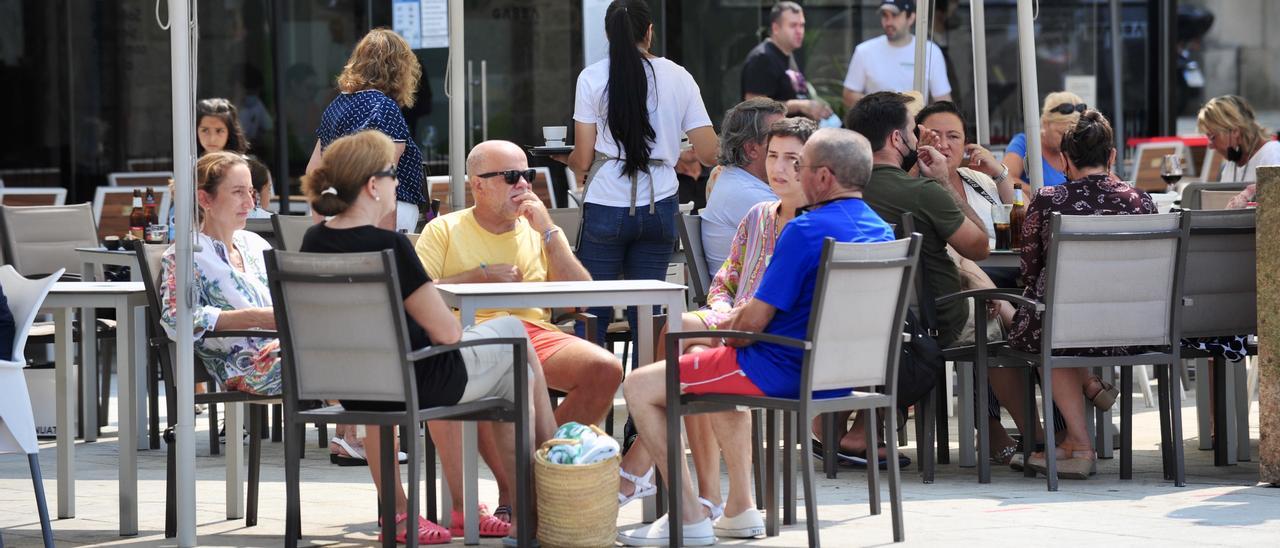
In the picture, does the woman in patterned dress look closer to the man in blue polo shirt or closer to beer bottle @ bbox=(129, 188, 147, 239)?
the man in blue polo shirt

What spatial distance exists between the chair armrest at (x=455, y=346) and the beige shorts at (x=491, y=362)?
7cm

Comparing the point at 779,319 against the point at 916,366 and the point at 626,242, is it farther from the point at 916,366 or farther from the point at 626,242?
the point at 626,242

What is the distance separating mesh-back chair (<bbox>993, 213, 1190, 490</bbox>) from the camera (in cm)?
588

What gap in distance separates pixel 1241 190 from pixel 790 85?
9.33ft

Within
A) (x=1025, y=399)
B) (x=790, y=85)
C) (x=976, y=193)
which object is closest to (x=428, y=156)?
(x=790, y=85)

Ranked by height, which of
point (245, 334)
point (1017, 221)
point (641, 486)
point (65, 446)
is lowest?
point (641, 486)

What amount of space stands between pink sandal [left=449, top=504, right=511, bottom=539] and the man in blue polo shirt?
36 centimetres

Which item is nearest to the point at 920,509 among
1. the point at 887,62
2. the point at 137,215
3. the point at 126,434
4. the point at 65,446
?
the point at 126,434

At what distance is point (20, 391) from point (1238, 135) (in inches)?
236

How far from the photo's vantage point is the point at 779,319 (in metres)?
5.00

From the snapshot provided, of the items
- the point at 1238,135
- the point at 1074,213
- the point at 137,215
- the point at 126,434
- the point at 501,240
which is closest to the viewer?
the point at 126,434

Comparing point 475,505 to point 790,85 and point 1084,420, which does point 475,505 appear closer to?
A: point 1084,420

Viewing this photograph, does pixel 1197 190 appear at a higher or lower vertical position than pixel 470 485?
higher

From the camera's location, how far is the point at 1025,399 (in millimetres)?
6391
